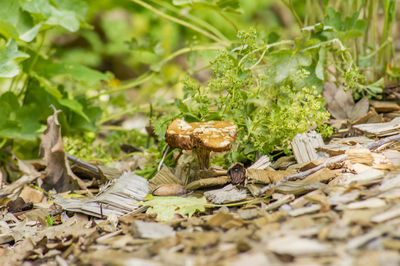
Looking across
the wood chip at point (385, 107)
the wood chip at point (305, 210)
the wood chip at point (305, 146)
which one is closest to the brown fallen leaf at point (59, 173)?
the wood chip at point (305, 146)

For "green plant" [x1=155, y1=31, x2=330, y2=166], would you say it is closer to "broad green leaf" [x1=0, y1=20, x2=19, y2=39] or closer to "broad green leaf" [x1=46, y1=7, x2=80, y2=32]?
"broad green leaf" [x1=46, y1=7, x2=80, y2=32]

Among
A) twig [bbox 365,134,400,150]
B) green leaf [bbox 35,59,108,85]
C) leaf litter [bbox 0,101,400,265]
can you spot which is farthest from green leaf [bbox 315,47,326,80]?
green leaf [bbox 35,59,108,85]

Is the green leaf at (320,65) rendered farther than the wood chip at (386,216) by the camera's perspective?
Yes

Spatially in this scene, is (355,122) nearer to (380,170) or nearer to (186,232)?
(380,170)

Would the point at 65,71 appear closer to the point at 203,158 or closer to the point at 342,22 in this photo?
the point at 203,158

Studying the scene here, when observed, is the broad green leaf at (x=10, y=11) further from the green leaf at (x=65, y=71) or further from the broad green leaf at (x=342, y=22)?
the broad green leaf at (x=342, y=22)
